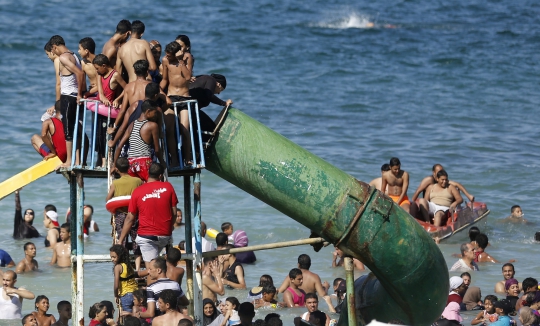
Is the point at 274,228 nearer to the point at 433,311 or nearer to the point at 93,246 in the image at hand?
A: the point at 93,246

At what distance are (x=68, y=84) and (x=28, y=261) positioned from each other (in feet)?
23.9

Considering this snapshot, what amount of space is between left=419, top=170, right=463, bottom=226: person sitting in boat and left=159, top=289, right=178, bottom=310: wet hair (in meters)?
10.3

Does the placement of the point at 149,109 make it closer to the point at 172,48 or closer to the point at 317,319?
the point at 172,48

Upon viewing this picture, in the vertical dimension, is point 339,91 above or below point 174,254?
above

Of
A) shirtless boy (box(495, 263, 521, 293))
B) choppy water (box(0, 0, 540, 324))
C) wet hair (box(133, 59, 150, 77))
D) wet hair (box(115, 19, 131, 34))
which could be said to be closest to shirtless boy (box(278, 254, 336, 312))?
choppy water (box(0, 0, 540, 324))

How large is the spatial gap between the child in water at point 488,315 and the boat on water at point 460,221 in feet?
14.9

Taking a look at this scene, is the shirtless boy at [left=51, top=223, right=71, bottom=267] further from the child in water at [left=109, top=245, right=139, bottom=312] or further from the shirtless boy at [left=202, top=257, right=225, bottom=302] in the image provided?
the child in water at [left=109, top=245, right=139, bottom=312]

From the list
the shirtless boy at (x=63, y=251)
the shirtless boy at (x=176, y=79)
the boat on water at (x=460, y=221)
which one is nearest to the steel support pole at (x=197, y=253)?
the shirtless boy at (x=176, y=79)

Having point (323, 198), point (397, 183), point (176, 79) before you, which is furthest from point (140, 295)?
point (397, 183)

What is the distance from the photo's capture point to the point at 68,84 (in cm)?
1252

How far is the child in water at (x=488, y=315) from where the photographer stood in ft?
50.2

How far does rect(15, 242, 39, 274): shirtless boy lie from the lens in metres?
18.7

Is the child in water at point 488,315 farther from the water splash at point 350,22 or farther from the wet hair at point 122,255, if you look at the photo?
the water splash at point 350,22

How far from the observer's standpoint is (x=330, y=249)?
21188 mm
